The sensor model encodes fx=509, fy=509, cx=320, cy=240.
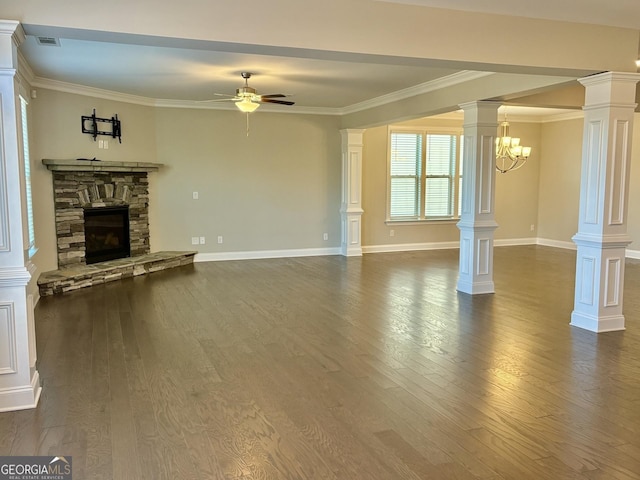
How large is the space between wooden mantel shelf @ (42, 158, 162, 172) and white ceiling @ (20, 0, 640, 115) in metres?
1.04

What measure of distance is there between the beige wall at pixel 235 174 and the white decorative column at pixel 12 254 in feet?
15.0

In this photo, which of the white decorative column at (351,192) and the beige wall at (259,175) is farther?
the white decorative column at (351,192)

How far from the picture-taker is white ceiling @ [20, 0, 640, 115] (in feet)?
12.2

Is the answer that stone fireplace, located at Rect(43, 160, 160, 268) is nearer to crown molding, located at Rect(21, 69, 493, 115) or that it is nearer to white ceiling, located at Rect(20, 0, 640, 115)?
crown molding, located at Rect(21, 69, 493, 115)

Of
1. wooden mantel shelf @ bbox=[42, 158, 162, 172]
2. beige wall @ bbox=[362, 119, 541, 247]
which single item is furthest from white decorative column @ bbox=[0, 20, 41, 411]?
beige wall @ bbox=[362, 119, 541, 247]

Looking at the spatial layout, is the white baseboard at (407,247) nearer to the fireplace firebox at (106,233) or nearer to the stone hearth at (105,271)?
the stone hearth at (105,271)

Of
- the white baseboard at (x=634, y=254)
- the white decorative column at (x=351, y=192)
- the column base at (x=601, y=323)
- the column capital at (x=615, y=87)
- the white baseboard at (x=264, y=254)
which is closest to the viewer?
the column capital at (x=615, y=87)

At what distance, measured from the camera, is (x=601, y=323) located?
4.71 meters

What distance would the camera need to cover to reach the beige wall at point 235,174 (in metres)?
8.34

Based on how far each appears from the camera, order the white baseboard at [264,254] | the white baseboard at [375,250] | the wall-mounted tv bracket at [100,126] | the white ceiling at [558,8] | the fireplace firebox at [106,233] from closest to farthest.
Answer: the white ceiling at [558,8] → the wall-mounted tv bracket at [100,126] → the fireplace firebox at [106,233] → the white baseboard at [264,254] → the white baseboard at [375,250]

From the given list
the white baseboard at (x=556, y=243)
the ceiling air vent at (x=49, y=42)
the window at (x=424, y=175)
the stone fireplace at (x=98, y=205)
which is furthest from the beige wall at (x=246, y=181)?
the white baseboard at (x=556, y=243)

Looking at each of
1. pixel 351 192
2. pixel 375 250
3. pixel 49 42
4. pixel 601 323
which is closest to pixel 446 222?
pixel 375 250

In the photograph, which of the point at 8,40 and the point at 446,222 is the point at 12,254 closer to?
the point at 8,40

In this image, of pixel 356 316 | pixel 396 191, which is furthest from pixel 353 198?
pixel 356 316
